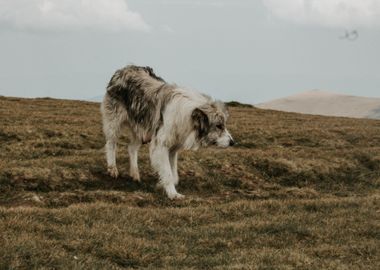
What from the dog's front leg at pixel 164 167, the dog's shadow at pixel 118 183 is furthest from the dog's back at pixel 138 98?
the dog's shadow at pixel 118 183

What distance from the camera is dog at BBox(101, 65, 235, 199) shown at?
52.4ft

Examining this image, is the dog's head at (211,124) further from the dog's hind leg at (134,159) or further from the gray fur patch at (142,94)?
the dog's hind leg at (134,159)

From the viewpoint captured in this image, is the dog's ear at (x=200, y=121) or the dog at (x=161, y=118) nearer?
the dog's ear at (x=200, y=121)

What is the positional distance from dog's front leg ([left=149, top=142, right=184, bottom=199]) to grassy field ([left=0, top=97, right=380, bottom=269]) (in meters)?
0.45

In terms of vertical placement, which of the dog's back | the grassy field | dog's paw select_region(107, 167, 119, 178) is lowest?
the grassy field

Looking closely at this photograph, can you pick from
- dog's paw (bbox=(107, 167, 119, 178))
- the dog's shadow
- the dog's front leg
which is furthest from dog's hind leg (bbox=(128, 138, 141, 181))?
the dog's front leg

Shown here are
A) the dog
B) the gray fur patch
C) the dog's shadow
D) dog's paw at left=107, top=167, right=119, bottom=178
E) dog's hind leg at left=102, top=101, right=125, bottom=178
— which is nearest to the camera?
the dog

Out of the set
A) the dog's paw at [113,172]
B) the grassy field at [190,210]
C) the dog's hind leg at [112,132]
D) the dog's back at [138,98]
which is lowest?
the grassy field at [190,210]

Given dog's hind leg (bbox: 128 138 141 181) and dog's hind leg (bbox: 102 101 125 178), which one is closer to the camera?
dog's hind leg (bbox: 102 101 125 178)

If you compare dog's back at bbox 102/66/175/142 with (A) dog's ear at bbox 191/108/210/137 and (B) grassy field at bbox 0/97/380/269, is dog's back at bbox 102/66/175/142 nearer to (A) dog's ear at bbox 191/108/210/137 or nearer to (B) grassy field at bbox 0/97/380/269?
(A) dog's ear at bbox 191/108/210/137

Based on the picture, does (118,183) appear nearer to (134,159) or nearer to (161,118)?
(134,159)

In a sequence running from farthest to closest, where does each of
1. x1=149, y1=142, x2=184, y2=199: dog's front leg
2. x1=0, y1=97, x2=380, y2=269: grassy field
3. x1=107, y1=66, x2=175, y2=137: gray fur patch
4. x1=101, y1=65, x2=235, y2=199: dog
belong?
x1=107, y1=66, x2=175, y2=137: gray fur patch < x1=149, y1=142, x2=184, y2=199: dog's front leg < x1=101, y1=65, x2=235, y2=199: dog < x1=0, y1=97, x2=380, y2=269: grassy field

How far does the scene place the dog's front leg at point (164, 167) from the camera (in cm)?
1633

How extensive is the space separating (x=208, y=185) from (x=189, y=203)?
3289 mm
